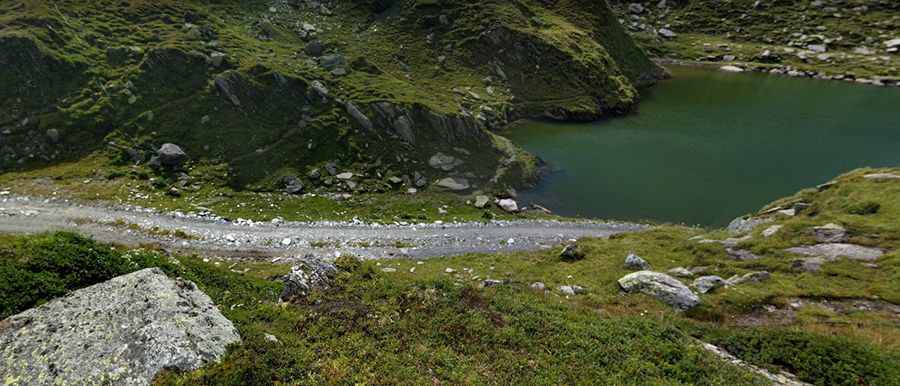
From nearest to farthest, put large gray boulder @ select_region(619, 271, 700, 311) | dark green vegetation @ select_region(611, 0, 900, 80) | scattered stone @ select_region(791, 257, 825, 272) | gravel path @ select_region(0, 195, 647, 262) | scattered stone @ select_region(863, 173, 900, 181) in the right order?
large gray boulder @ select_region(619, 271, 700, 311)
scattered stone @ select_region(791, 257, 825, 272)
gravel path @ select_region(0, 195, 647, 262)
scattered stone @ select_region(863, 173, 900, 181)
dark green vegetation @ select_region(611, 0, 900, 80)

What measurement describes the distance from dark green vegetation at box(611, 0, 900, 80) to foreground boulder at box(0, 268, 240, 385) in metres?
149

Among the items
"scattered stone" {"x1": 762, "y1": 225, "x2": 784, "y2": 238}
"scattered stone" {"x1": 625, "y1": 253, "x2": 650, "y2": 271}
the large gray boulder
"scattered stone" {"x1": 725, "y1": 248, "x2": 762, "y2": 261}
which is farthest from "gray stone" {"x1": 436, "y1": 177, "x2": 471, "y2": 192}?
"scattered stone" {"x1": 762, "y1": 225, "x2": 784, "y2": 238}

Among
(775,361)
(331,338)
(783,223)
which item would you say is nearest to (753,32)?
(783,223)

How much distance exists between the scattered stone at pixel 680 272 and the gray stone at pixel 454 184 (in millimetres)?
23801

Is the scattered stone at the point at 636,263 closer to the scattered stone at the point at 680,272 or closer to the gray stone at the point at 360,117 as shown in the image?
the scattered stone at the point at 680,272

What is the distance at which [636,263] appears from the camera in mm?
30641

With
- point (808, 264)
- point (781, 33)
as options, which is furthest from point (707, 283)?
point (781, 33)

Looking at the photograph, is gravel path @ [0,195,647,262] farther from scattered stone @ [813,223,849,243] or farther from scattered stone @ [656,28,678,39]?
scattered stone @ [656,28,678,39]

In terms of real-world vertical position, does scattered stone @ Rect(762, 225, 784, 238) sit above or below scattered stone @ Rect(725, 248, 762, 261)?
above

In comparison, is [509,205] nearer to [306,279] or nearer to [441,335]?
[306,279]

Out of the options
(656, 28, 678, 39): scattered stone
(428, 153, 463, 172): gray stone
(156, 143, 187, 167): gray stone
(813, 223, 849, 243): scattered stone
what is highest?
(156, 143, 187, 167): gray stone

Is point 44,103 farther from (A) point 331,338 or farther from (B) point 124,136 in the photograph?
(A) point 331,338

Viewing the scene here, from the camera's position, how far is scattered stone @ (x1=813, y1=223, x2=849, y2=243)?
3052 centimetres

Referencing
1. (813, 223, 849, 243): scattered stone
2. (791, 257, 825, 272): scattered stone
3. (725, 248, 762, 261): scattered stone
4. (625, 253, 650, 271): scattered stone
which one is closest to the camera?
(791, 257, 825, 272): scattered stone
